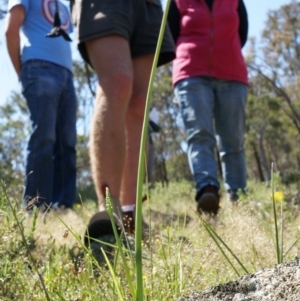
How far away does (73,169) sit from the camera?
13.4 feet

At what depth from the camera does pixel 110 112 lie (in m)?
2.17

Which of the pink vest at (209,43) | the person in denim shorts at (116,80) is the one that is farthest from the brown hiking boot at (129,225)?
the pink vest at (209,43)

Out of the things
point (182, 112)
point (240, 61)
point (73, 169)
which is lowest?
point (73, 169)

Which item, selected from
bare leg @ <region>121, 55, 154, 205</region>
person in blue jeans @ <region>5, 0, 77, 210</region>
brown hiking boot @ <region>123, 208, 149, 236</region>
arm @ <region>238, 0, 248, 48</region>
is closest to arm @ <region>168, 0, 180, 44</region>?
arm @ <region>238, 0, 248, 48</region>

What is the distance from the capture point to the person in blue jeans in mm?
3447

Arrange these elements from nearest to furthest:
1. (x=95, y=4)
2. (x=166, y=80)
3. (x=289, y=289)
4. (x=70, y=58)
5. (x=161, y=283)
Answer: (x=289, y=289) → (x=161, y=283) → (x=95, y=4) → (x=70, y=58) → (x=166, y=80)

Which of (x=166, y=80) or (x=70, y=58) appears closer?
(x=70, y=58)

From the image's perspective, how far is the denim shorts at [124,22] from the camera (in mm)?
2271

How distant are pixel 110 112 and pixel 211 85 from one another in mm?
1663

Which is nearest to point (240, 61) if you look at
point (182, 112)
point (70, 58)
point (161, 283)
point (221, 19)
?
point (221, 19)

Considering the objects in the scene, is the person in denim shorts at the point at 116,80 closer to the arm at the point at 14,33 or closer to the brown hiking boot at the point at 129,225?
the brown hiking boot at the point at 129,225

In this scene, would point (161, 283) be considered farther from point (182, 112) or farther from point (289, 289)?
point (182, 112)

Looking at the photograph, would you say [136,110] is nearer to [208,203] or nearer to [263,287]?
[208,203]

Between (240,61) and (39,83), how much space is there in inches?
53.2
